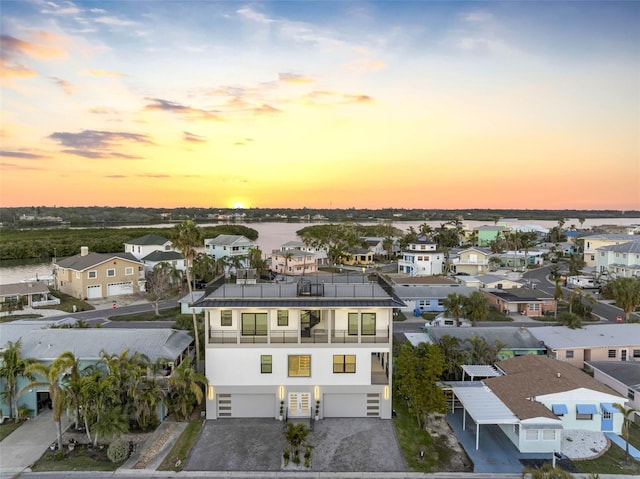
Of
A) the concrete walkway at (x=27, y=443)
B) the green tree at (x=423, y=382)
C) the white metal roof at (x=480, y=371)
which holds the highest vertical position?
the green tree at (x=423, y=382)

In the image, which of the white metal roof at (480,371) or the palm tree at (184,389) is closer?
the palm tree at (184,389)

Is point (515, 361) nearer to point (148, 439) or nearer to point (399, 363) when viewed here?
point (399, 363)

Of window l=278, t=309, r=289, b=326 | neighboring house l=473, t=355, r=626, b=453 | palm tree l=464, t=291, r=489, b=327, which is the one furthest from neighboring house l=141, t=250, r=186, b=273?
neighboring house l=473, t=355, r=626, b=453

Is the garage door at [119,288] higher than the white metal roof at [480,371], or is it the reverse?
the white metal roof at [480,371]

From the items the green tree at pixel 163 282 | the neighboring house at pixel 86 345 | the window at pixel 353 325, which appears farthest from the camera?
the green tree at pixel 163 282

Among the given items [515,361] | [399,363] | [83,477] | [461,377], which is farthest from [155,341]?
[515,361]

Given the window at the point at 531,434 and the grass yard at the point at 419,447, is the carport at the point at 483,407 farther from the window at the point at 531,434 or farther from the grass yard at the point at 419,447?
the grass yard at the point at 419,447

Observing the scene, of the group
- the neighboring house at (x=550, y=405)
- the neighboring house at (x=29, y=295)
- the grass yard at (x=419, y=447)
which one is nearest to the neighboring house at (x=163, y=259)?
the neighboring house at (x=29, y=295)

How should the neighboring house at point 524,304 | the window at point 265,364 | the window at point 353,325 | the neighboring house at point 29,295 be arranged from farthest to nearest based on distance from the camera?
the neighboring house at point 29,295, the neighboring house at point 524,304, the window at point 353,325, the window at point 265,364
